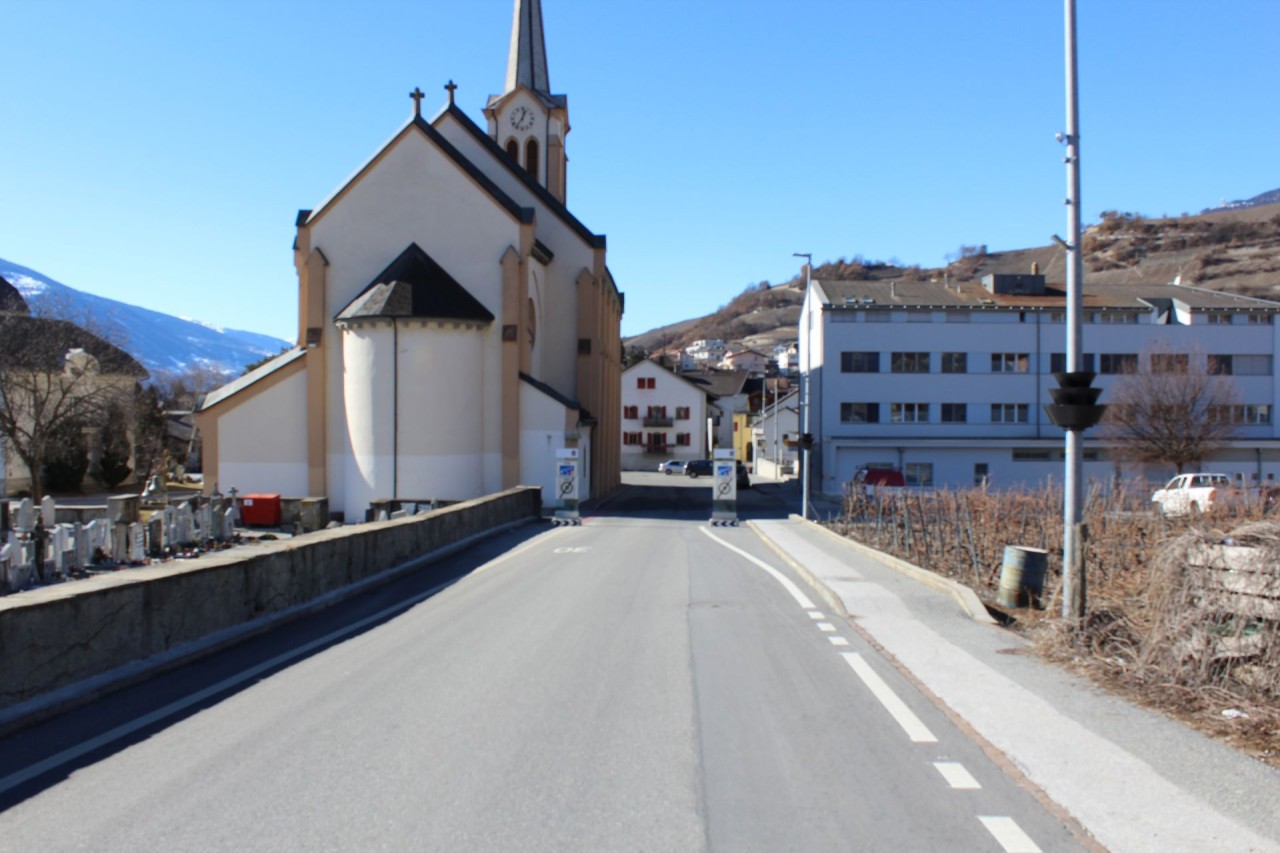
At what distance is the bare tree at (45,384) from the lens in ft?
142

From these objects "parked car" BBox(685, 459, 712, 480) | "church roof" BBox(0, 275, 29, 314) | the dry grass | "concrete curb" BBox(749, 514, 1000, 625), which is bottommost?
"parked car" BBox(685, 459, 712, 480)

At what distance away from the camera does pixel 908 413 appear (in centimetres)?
5434

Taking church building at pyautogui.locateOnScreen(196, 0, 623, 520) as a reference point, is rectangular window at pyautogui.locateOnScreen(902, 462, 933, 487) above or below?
below

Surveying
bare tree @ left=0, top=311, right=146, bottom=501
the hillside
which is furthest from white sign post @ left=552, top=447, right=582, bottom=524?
the hillside

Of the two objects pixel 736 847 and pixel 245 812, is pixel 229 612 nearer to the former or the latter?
pixel 245 812

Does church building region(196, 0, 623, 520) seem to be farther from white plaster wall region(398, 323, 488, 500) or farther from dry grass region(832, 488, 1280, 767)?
dry grass region(832, 488, 1280, 767)

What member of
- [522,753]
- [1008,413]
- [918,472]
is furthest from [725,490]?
[522,753]

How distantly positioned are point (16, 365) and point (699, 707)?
45.7 meters

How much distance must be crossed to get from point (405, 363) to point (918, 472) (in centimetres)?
2832

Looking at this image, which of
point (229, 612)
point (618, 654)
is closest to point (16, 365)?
point (229, 612)

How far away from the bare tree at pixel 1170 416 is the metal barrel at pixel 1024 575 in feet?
115

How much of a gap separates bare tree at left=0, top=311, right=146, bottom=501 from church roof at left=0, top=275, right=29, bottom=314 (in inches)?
208

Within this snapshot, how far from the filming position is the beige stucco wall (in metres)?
41.1

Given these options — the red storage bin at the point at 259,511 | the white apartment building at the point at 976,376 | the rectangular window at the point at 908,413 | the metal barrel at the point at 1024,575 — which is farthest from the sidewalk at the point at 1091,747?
the rectangular window at the point at 908,413
